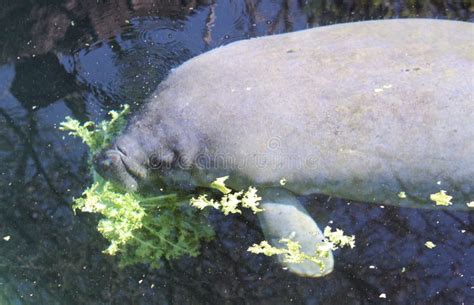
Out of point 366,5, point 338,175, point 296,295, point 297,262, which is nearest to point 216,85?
point 338,175

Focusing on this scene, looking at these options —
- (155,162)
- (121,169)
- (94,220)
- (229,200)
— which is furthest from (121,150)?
(94,220)

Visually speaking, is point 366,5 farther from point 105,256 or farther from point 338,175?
point 105,256

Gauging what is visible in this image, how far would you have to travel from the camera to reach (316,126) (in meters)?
3.45

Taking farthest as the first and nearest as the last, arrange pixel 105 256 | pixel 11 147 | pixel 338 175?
1. pixel 11 147
2. pixel 105 256
3. pixel 338 175

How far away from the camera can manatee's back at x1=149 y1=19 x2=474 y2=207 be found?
134 inches

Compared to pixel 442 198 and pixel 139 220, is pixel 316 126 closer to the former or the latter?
pixel 442 198

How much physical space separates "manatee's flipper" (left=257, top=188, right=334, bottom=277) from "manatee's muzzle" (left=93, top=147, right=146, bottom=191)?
2.34ft

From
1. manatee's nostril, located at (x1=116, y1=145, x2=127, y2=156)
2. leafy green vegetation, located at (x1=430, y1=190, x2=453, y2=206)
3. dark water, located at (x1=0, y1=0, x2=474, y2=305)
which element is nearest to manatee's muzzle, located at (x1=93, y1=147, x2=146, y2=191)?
manatee's nostril, located at (x1=116, y1=145, x2=127, y2=156)

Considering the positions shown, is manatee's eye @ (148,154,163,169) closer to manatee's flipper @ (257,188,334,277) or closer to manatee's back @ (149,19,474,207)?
manatee's back @ (149,19,474,207)

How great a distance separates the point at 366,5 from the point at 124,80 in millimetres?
2089

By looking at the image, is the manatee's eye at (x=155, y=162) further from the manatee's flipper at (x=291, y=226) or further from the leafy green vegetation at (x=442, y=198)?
the leafy green vegetation at (x=442, y=198)

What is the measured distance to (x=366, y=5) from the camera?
216 inches

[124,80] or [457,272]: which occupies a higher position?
[124,80]

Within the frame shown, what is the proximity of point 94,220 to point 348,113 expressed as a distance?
197 centimetres
